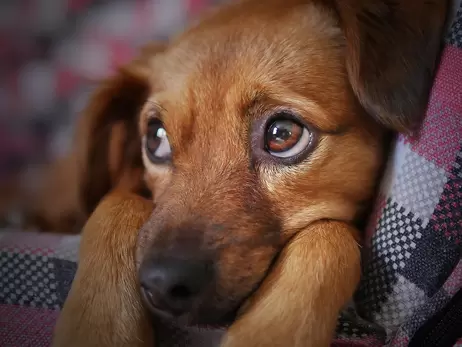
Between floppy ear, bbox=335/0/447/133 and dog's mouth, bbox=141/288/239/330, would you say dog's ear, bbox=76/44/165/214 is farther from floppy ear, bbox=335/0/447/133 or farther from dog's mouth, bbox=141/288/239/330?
floppy ear, bbox=335/0/447/133

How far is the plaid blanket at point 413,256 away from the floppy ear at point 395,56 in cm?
4

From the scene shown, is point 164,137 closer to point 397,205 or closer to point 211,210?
point 211,210

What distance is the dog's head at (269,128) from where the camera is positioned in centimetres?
117

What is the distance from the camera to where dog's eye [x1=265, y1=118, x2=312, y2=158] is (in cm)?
133

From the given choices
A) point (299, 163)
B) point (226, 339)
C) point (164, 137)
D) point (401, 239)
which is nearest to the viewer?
point (226, 339)

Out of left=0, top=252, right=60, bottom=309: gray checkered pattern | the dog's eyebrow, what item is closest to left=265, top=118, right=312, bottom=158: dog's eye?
the dog's eyebrow

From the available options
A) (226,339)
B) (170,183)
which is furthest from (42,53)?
(226,339)

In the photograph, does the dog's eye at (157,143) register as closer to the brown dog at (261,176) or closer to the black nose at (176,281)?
the brown dog at (261,176)

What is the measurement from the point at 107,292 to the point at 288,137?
1.97 ft

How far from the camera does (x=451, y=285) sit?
1.13 metres

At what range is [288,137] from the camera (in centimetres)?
133

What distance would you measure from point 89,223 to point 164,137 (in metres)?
0.34

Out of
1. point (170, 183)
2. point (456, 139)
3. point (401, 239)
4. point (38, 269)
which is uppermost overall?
point (456, 139)

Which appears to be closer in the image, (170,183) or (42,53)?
(170,183)
